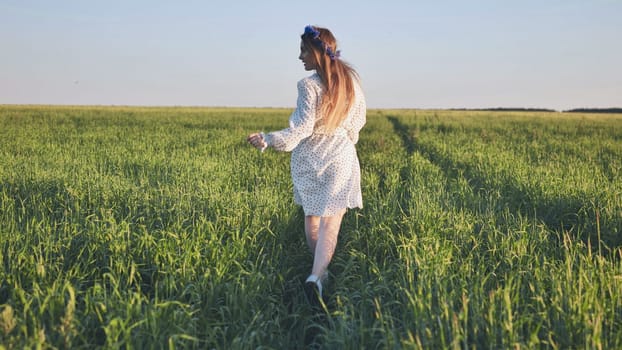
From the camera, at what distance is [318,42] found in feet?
12.1

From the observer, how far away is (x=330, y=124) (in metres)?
3.73

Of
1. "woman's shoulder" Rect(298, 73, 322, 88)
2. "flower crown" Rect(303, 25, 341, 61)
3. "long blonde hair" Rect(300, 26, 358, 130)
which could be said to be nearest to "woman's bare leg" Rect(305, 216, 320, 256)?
"long blonde hair" Rect(300, 26, 358, 130)

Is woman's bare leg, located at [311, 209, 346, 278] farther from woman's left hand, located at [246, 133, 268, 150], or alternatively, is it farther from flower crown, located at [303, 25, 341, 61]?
flower crown, located at [303, 25, 341, 61]

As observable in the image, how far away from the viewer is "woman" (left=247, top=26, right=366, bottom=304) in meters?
3.66

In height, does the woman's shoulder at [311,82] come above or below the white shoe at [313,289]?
above

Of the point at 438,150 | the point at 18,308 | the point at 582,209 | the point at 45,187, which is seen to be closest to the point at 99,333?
the point at 18,308

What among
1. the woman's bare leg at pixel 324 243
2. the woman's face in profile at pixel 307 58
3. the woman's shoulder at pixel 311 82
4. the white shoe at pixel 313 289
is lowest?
the white shoe at pixel 313 289

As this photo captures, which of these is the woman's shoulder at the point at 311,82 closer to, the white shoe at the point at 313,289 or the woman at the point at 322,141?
the woman at the point at 322,141

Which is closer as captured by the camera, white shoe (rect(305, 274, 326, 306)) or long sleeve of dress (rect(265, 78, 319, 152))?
white shoe (rect(305, 274, 326, 306))

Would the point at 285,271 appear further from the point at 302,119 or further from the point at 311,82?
the point at 311,82

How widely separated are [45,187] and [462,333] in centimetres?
550

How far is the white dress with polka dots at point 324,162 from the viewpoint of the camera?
148 inches

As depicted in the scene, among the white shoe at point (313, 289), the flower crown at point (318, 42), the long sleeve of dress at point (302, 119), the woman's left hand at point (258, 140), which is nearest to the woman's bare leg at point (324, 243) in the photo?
the white shoe at point (313, 289)

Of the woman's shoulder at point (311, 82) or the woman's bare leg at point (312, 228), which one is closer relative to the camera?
the woman's shoulder at point (311, 82)
